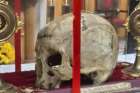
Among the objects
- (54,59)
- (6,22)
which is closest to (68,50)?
(54,59)

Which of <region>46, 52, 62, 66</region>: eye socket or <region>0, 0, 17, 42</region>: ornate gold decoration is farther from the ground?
<region>0, 0, 17, 42</region>: ornate gold decoration

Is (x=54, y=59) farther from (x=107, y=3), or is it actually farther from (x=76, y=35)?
(x=107, y=3)

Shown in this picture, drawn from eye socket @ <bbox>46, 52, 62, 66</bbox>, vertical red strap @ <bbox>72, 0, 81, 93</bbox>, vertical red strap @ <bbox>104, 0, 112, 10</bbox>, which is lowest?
eye socket @ <bbox>46, 52, 62, 66</bbox>

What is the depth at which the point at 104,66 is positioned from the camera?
101 cm

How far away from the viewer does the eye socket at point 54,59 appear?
99cm

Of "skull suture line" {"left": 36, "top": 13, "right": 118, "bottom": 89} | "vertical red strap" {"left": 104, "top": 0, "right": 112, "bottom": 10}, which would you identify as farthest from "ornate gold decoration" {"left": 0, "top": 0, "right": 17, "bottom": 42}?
"vertical red strap" {"left": 104, "top": 0, "right": 112, "bottom": 10}

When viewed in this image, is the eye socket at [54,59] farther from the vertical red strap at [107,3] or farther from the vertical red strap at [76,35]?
the vertical red strap at [107,3]

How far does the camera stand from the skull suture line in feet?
3.19

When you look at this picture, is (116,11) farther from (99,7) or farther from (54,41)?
(54,41)

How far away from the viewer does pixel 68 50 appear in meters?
0.97

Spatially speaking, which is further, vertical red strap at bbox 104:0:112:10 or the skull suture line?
vertical red strap at bbox 104:0:112:10

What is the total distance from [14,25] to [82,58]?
0.17 metres

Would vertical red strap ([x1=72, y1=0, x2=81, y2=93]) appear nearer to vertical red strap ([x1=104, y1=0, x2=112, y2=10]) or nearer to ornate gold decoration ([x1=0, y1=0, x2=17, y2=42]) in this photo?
ornate gold decoration ([x1=0, y1=0, x2=17, y2=42])

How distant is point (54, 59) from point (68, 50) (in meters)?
0.05
